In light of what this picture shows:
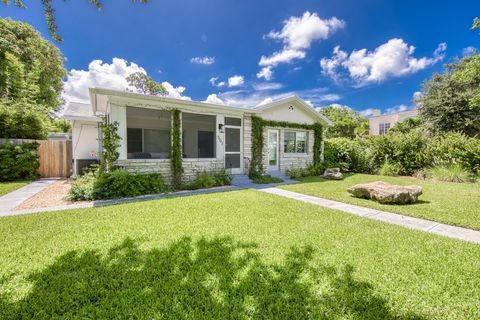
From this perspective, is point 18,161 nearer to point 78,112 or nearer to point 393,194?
point 78,112

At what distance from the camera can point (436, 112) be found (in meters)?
17.3

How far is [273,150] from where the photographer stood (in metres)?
11.3

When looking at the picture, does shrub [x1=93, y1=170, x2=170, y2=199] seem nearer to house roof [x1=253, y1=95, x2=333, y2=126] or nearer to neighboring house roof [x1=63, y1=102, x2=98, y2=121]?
neighboring house roof [x1=63, y1=102, x2=98, y2=121]

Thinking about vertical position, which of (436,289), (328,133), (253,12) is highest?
(253,12)

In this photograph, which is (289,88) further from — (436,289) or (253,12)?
(436,289)

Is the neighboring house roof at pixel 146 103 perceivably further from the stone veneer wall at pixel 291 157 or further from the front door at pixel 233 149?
the stone veneer wall at pixel 291 157

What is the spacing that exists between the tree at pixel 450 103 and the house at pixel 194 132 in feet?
38.8

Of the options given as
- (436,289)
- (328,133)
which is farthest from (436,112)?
(436,289)

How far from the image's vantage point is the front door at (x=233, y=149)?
9.70 m

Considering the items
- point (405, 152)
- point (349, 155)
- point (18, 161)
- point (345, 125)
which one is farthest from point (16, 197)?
point (345, 125)

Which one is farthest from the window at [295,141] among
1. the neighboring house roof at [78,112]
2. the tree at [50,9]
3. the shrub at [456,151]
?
the neighboring house roof at [78,112]

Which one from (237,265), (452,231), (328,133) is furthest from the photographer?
(328,133)

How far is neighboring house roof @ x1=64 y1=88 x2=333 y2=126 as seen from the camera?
683cm

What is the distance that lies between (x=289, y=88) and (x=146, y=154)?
1294 cm
